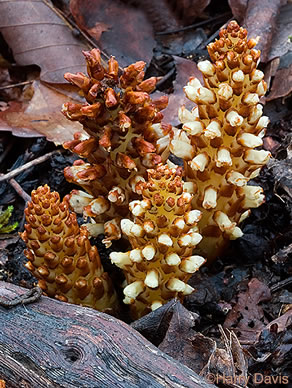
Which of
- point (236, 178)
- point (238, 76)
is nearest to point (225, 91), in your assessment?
point (238, 76)

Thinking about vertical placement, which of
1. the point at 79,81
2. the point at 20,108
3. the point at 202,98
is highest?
the point at 79,81

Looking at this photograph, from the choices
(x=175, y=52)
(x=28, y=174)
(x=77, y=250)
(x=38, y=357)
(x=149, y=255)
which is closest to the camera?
(x=38, y=357)

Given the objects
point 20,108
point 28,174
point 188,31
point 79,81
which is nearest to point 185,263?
point 79,81

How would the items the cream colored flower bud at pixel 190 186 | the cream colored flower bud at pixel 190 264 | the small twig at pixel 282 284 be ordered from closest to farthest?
the cream colored flower bud at pixel 190 264 < the cream colored flower bud at pixel 190 186 < the small twig at pixel 282 284

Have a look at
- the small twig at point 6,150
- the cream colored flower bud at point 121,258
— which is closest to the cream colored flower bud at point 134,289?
the cream colored flower bud at point 121,258

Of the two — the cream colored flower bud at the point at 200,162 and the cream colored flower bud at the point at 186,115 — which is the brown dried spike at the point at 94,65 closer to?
the cream colored flower bud at the point at 186,115

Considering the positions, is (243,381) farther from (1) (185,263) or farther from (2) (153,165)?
(2) (153,165)
